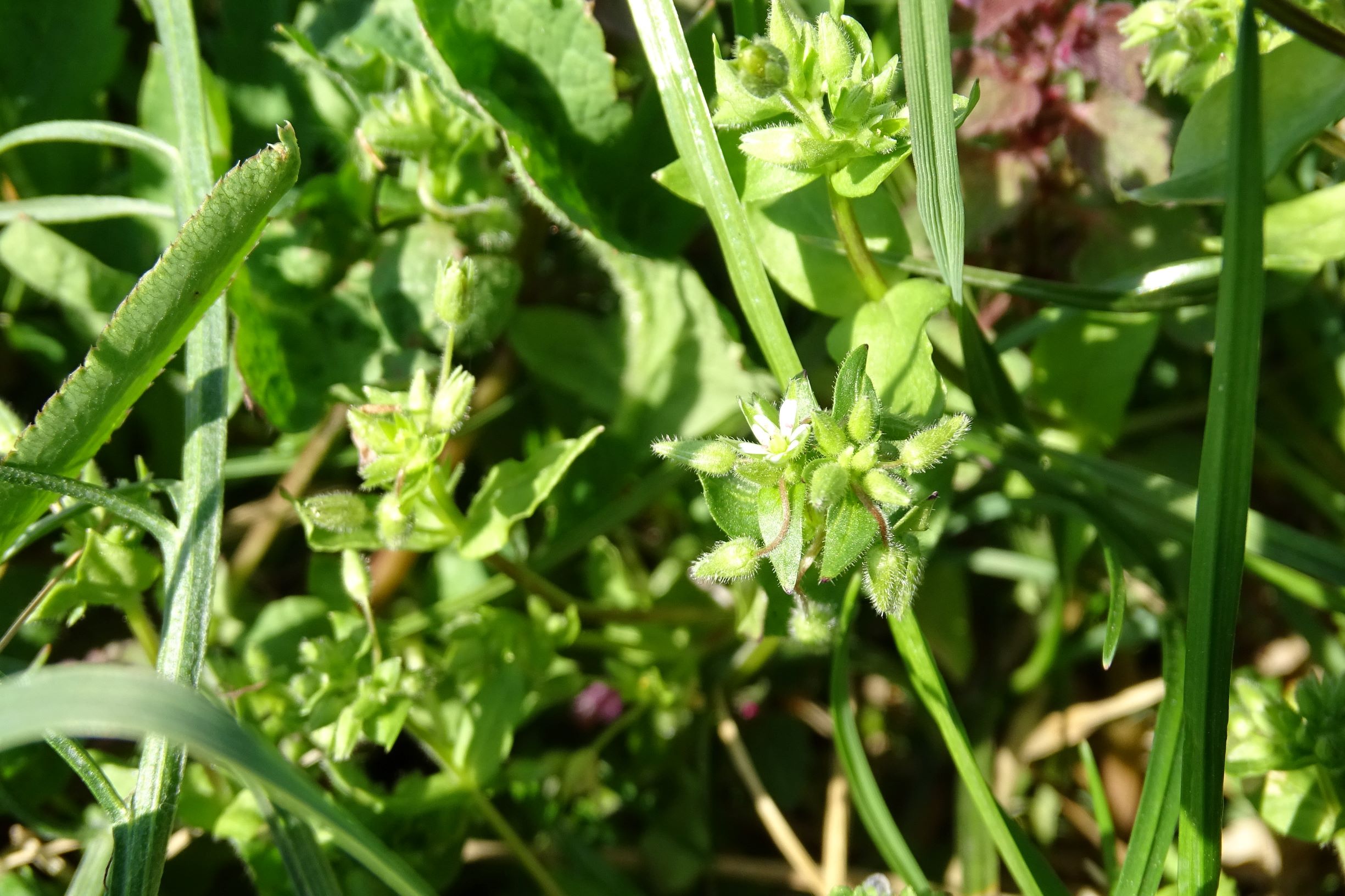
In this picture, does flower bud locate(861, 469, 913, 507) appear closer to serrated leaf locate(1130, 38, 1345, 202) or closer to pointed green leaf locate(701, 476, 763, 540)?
pointed green leaf locate(701, 476, 763, 540)

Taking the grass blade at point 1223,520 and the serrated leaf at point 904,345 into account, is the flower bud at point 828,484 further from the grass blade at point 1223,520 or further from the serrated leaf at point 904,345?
the grass blade at point 1223,520

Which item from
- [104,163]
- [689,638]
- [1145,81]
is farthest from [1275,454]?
[104,163]

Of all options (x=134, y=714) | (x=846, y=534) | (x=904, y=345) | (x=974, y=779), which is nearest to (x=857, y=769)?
(x=974, y=779)

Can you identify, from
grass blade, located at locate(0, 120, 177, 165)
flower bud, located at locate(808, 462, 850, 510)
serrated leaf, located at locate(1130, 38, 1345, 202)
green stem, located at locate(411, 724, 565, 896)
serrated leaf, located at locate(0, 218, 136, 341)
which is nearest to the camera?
flower bud, located at locate(808, 462, 850, 510)

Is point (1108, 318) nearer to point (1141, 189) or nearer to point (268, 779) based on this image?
point (1141, 189)

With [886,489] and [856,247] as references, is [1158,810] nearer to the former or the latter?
[886,489]

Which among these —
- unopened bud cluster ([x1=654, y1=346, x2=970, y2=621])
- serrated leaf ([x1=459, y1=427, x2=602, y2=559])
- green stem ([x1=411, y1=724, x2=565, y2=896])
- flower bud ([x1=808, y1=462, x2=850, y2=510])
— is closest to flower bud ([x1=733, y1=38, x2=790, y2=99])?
unopened bud cluster ([x1=654, y1=346, x2=970, y2=621])
